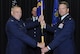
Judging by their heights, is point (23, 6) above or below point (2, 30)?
above

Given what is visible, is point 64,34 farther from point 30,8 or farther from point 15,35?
point 30,8

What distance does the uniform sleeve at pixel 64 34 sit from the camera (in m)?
3.59

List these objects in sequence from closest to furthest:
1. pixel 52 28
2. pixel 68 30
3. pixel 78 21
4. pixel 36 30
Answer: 1. pixel 68 30
2. pixel 52 28
3. pixel 36 30
4. pixel 78 21

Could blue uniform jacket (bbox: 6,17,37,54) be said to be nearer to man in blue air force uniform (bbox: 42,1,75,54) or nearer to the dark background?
man in blue air force uniform (bbox: 42,1,75,54)

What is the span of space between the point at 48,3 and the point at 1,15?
93cm

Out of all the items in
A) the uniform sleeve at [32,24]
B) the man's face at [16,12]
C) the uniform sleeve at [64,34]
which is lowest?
the uniform sleeve at [32,24]

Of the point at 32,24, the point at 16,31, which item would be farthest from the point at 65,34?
the point at 32,24

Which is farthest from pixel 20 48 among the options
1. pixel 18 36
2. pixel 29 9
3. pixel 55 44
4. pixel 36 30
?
pixel 29 9

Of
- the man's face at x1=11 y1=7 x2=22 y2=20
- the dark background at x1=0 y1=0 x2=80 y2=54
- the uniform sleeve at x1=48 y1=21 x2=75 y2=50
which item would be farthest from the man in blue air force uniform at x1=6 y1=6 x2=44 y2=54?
the dark background at x1=0 y1=0 x2=80 y2=54

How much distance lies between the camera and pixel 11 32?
375cm

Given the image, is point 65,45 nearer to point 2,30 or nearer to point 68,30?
point 68,30

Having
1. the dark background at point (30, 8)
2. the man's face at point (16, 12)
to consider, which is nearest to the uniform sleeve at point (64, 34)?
the man's face at point (16, 12)

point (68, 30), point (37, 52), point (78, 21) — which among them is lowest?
point (37, 52)

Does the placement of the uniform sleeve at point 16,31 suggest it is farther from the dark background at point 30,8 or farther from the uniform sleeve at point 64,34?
the dark background at point 30,8
